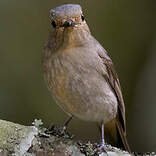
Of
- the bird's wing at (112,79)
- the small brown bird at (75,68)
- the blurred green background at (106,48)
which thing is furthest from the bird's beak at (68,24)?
the blurred green background at (106,48)

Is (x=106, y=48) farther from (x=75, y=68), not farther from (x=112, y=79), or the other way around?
(x=75, y=68)

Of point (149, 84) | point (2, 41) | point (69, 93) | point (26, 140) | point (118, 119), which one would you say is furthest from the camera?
point (149, 84)

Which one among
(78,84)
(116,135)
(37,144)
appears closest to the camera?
(37,144)

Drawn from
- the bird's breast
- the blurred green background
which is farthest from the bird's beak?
the blurred green background

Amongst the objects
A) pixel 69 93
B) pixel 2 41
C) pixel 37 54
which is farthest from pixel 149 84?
pixel 69 93

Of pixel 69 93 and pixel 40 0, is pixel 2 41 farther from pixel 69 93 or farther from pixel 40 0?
pixel 69 93

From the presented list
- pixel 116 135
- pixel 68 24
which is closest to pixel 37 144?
pixel 68 24

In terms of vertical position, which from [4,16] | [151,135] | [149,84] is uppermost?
[4,16]
